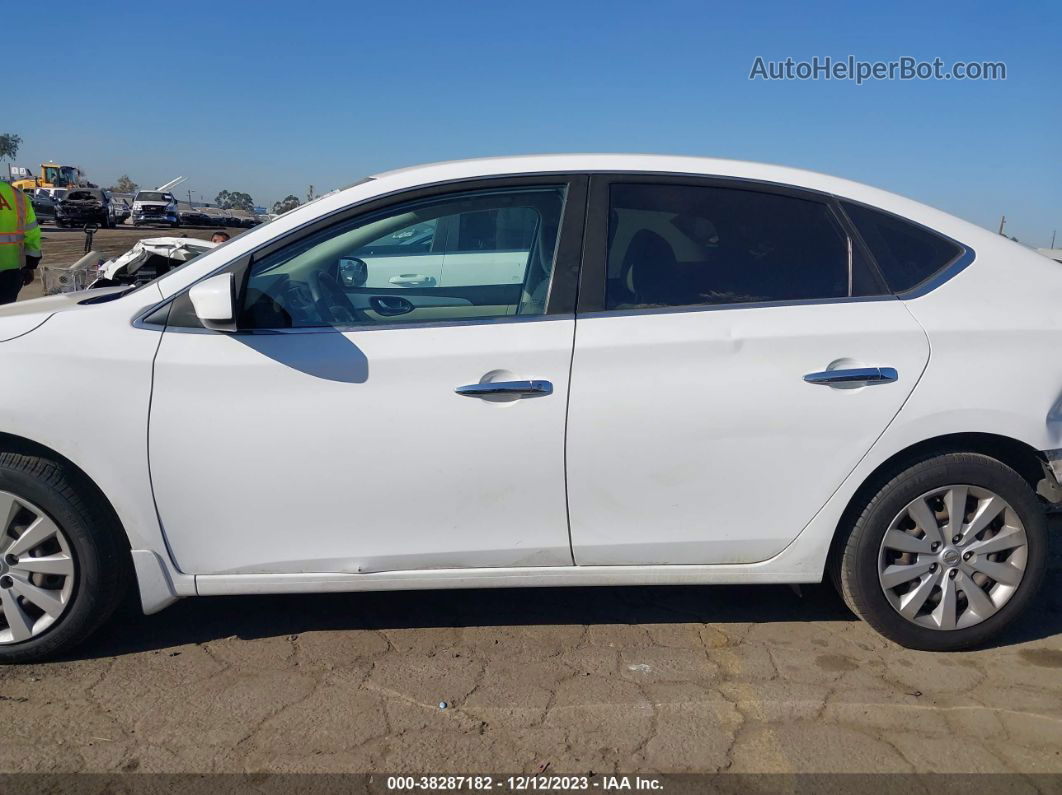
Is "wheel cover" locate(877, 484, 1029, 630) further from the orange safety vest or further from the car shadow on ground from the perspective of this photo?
the orange safety vest

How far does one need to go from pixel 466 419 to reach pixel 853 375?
1332 mm

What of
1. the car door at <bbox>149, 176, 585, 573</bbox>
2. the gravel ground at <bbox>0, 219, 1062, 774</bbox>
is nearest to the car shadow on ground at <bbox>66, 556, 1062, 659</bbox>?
the gravel ground at <bbox>0, 219, 1062, 774</bbox>

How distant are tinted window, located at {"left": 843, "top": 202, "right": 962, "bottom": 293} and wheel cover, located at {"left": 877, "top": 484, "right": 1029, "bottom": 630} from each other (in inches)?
30.5

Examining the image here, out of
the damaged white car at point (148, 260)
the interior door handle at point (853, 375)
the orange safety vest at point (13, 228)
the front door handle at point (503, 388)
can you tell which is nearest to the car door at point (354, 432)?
the front door handle at point (503, 388)

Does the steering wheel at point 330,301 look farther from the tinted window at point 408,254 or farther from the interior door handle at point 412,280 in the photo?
the interior door handle at point 412,280

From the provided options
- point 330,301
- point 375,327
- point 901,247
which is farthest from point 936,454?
point 330,301

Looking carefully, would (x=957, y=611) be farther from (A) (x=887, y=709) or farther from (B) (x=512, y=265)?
(B) (x=512, y=265)

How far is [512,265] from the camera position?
3.36 meters

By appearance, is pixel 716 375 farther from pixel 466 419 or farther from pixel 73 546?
pixel 73 546

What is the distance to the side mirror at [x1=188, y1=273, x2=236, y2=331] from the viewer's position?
2938 mm

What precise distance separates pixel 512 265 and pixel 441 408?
0.66m

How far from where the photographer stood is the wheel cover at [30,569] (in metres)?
3.07

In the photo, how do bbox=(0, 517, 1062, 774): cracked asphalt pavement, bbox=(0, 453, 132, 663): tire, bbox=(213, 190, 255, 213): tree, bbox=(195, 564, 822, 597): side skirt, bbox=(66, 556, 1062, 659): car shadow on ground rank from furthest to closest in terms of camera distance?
bbox=(213, 190, 255, 213): tree < bbox=(66, 556, 1062, 659): car shadow on ground < bbox=(195, 564, 822, 597): side skirt < bbox=(0, 453, 132, 663): tire < bbox=(0, 517, 1062, 774): cracked asphalt pavement

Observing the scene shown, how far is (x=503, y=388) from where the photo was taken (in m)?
3.02
